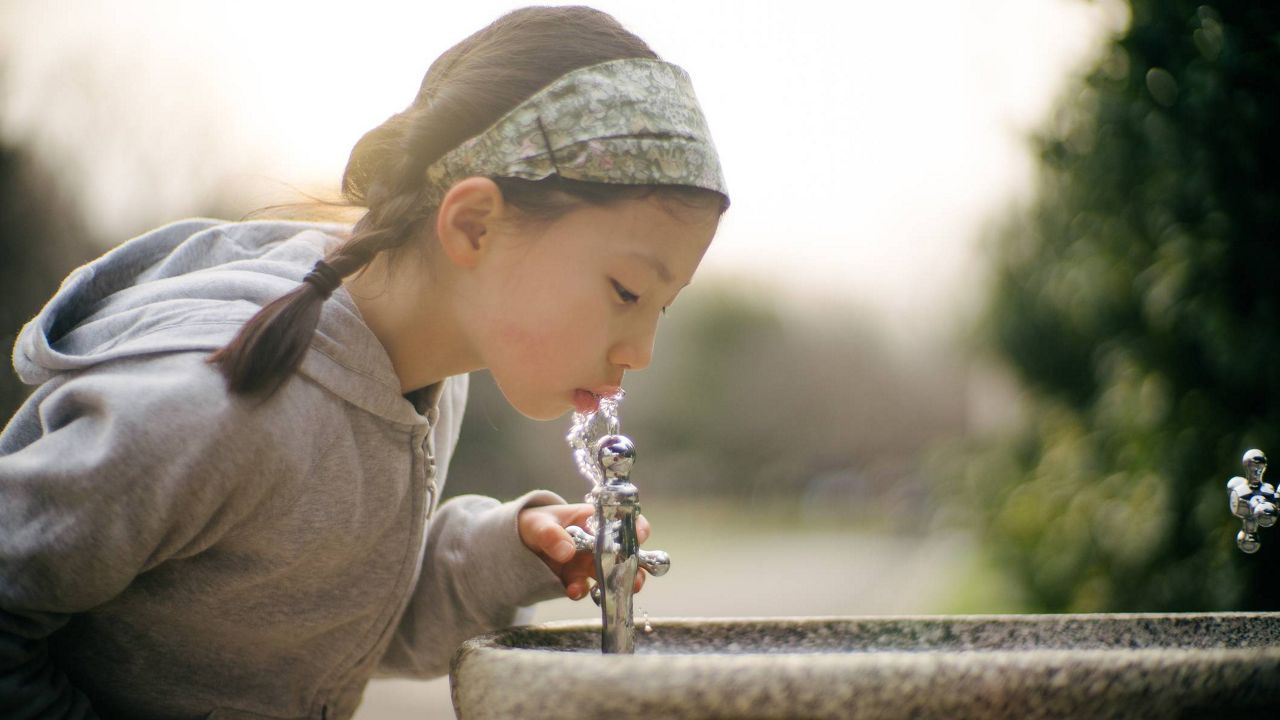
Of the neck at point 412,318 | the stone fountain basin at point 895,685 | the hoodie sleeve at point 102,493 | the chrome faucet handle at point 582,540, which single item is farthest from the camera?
the neck at point 412,318

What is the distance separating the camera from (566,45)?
83 cm

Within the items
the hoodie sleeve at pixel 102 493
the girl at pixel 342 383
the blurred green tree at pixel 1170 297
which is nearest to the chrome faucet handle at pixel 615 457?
the girl at pixel 342 383

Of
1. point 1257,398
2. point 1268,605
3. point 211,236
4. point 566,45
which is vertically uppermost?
point 566,45

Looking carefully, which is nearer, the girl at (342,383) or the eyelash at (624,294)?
the girl at (342,383)

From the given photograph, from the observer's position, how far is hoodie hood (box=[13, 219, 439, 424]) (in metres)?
0.73

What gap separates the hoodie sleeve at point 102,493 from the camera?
637mm

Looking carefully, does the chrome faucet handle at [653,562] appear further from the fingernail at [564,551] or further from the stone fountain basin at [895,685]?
the stone fountain basin at [895,685]

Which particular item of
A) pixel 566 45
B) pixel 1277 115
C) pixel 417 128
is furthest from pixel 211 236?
pixel 1277 115

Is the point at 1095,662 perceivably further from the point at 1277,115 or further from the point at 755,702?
the point at 1277,115

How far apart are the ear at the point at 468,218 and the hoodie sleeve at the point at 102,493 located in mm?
202

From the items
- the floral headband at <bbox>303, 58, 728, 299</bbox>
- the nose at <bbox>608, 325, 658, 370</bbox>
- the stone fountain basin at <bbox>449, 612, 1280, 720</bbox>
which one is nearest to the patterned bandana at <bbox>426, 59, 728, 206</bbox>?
the floral headband at <bbox>303, 58, 728, 299</bbox>

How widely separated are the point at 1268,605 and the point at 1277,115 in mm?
523

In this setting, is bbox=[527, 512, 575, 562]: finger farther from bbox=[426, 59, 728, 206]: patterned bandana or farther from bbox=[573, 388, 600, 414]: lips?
bbox=[426, 59, 728, 206]: patterned bandana

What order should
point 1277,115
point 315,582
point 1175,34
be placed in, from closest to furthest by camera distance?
point 315,582
point 1277,115
point 1175,34
